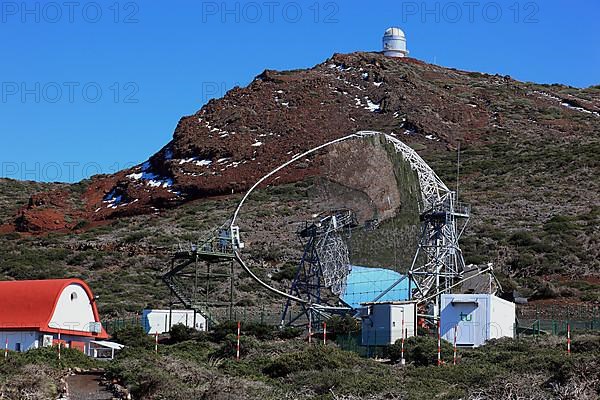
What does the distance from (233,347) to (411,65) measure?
89225 mm

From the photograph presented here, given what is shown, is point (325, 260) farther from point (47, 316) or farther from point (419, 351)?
point (419, 351)

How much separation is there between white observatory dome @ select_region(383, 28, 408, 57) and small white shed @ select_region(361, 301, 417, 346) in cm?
8845

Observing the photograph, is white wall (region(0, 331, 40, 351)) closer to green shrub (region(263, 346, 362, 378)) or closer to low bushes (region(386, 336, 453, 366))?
green shrub (region(263, 346, 362, 378))

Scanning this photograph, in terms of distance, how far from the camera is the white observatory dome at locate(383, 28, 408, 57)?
125 metres

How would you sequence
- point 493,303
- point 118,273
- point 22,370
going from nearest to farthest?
point 22,370, point 493,303, point 118,273

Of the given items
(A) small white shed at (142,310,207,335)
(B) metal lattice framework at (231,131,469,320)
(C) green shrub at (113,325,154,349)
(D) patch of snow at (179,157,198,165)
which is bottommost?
(C) green shrub at (113,325,154,349)

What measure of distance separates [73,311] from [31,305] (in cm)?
176

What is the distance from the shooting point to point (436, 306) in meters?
40.1

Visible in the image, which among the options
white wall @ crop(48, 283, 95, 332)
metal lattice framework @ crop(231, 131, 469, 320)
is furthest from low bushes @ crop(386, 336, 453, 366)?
white wall @ crop(48, 283, 95, 332)

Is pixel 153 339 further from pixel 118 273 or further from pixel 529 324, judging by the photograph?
pixel 118 273

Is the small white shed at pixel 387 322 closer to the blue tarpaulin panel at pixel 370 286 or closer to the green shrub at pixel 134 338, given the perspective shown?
the blue tarpaulin panel at pixel 370 286

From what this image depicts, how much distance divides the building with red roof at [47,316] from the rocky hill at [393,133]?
31076 mm

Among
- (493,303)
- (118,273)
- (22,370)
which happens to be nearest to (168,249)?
(118,273)

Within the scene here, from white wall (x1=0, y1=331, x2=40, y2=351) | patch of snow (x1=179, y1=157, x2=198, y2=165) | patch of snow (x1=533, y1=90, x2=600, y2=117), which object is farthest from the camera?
patch of snow (x1=533, y1=90, x2=600, y2=117)
